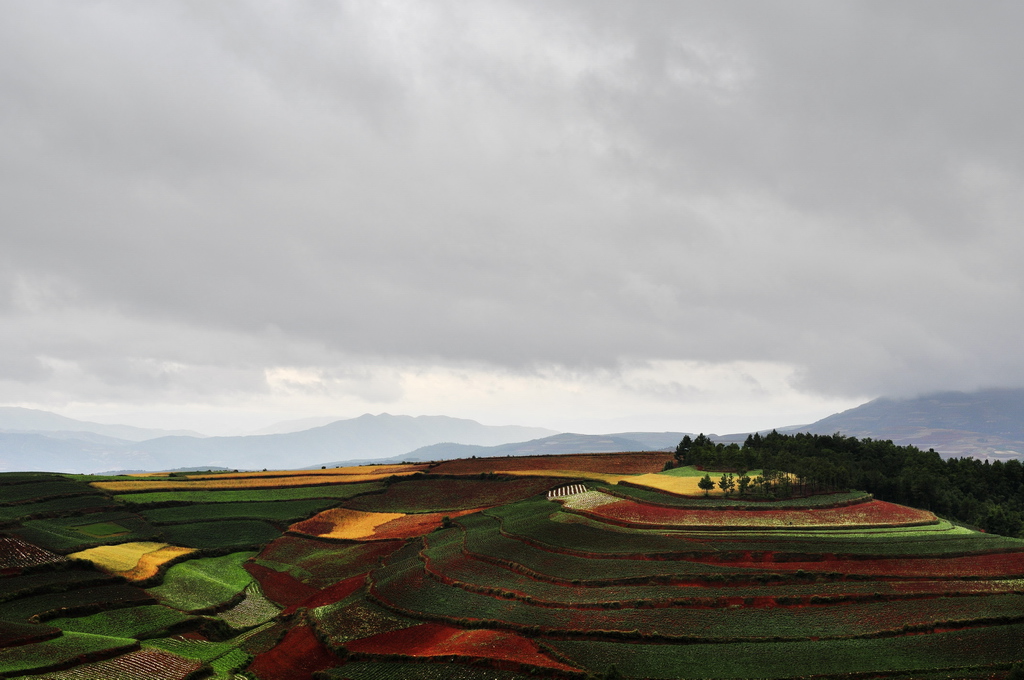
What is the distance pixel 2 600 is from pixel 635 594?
190 feet

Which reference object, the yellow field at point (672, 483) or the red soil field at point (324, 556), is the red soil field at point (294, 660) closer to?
the red soil field at point (324, 556)

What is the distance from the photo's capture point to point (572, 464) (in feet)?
464

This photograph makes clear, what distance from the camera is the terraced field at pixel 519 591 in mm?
45281

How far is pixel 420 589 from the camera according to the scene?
65.1 metres

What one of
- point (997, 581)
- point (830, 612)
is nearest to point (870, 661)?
point (830, 612)

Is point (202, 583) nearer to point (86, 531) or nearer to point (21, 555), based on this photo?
point (21, 555)

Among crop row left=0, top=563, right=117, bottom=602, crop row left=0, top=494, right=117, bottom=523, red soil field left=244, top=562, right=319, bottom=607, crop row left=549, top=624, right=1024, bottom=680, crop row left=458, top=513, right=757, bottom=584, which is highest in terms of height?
crop row left=0, top=494, right=117, bottom=523

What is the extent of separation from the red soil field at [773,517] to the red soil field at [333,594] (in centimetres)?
3114

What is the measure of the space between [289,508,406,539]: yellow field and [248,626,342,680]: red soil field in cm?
3707

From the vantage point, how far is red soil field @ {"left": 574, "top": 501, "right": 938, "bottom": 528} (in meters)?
75.9

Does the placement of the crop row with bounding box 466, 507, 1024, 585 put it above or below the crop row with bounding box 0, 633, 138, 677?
above

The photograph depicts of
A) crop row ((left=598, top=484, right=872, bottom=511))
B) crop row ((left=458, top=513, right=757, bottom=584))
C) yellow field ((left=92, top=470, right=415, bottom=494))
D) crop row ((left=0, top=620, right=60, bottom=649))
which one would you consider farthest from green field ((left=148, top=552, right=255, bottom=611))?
crop row ((left=598, top=484, right=872, bottom=511))

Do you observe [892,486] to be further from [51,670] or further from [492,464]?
[51,670]

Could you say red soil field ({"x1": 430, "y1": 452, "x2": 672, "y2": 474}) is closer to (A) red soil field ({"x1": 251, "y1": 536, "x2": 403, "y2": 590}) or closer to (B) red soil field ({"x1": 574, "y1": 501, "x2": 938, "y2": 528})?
(A) red soil field ({"x1": 251, "y1": 536, "x2": 403, "y2": 590})
